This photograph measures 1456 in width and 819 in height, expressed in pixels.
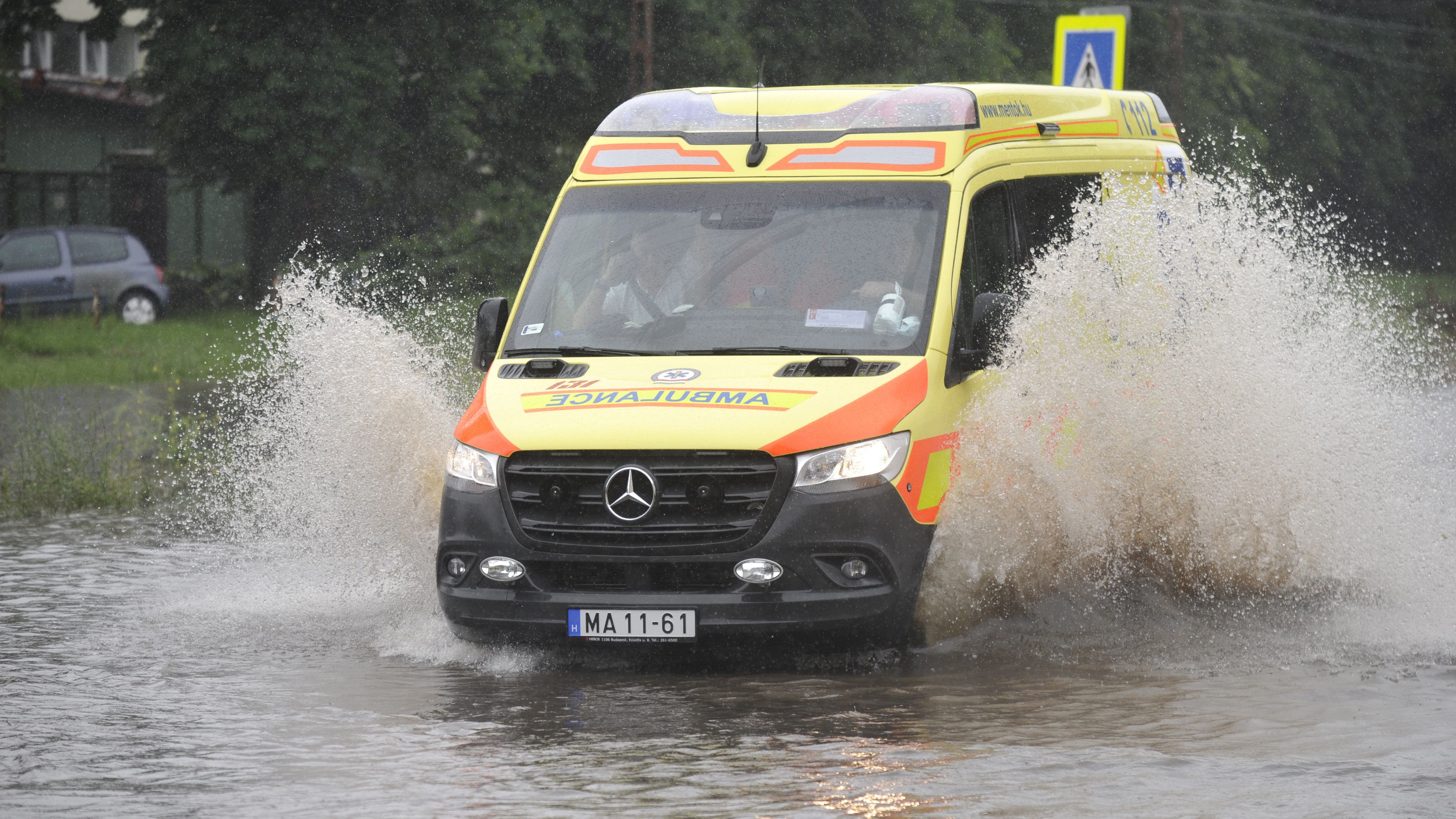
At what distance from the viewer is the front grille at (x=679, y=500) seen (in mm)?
7992

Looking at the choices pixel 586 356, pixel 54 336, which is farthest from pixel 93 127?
pixel 586 356

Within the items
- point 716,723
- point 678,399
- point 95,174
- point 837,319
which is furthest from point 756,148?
point 95,174

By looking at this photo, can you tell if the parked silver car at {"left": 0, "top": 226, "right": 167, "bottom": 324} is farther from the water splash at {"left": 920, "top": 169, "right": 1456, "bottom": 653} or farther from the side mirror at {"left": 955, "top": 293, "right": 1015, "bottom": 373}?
the side mirror at {"left": 955, "top": 293, "right": 1015, "bottom": 373}

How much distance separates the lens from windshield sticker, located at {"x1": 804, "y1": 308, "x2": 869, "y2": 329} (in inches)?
348

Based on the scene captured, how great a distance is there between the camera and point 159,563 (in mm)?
11695

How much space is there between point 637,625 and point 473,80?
26.7 metres

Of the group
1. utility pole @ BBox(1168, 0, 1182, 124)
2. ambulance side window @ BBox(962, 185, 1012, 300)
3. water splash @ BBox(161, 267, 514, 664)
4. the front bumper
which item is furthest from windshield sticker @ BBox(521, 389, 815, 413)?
utility pole @ BBox(1168, 0, 1182, 124)

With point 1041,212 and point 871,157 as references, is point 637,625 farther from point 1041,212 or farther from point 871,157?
point 1041,212

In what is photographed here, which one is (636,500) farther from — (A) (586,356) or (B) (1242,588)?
A: (B) (1242,588)

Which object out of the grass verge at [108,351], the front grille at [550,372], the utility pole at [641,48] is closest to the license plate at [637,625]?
the front grille at [550,372]

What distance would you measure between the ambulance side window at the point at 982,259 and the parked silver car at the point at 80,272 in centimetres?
2376

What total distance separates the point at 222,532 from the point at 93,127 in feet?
106

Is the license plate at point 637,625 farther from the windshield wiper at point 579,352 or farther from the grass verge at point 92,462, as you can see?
the grass verge at point 92,462

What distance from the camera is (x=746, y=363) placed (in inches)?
341
